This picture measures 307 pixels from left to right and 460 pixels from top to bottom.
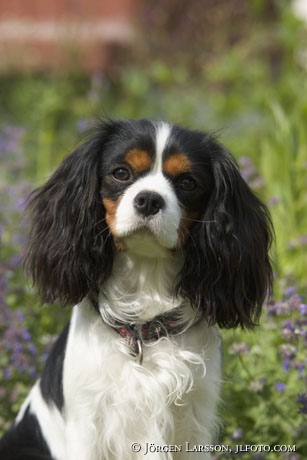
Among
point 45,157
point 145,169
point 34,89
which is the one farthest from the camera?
point 34,89

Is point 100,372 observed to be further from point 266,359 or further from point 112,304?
Result: point 266,359

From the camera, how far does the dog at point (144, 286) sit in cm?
289

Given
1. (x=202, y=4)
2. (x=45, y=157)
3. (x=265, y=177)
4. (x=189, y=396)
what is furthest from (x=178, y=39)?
(x=189, y=396)

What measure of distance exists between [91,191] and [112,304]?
403 mm

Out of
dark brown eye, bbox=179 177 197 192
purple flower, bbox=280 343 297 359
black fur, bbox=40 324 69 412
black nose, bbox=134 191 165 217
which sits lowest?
black fur, bbox=40 324 69 412

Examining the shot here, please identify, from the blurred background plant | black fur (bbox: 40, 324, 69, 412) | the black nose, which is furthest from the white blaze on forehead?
black fur (bbox: 40, 324, 69, 412)

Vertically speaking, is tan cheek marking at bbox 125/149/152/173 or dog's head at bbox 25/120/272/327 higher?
tan cheek marking at bbox 125/149/152/173

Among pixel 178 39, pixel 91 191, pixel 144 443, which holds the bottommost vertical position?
pixel 144 443

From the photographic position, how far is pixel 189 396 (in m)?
2.98

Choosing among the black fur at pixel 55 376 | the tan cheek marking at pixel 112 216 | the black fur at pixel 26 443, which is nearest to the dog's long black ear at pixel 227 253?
the tan cheek marking at pixel 112 216

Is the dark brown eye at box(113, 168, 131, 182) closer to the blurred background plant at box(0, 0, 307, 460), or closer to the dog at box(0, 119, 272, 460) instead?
the dog at box(0, 119, 272, 460)

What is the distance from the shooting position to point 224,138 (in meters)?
5.36

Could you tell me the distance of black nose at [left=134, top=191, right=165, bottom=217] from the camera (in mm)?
2676

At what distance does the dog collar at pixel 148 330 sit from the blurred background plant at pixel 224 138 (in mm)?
374
